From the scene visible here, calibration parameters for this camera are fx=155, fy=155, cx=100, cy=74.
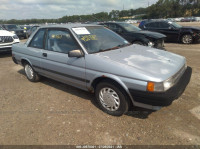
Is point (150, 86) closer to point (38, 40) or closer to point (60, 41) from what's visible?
point (60, 41)

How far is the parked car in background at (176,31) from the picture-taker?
9703 millimetres

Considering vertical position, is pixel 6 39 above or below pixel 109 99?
above

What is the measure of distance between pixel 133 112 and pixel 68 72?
1574mm

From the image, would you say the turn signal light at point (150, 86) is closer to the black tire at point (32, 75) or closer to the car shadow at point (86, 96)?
the car shadow at point (86, 96)

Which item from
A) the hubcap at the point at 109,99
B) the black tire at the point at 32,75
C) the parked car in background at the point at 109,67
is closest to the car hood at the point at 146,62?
the parked car in background at the point at 109,67

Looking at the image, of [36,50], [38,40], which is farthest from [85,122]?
[38,40]

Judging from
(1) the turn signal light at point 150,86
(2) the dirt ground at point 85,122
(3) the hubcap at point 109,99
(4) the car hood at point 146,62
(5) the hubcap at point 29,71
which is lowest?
(2) the dirt ground at point 85,122

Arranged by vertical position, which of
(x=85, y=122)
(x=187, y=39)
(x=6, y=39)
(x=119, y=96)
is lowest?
(x=85, y=122)

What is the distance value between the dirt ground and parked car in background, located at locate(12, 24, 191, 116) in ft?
1.19

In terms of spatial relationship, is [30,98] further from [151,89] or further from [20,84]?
[151,89]

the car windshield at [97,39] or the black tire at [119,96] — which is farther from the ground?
the car windshield at [97,39]

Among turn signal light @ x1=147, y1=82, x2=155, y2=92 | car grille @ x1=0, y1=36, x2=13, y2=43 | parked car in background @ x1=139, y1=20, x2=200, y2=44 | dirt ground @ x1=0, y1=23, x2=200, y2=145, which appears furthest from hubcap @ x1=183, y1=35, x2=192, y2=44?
car grille @ x1=0, y1=36, x2=13, y2=43

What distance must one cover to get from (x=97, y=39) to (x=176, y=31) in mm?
8795

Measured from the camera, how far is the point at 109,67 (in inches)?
104
